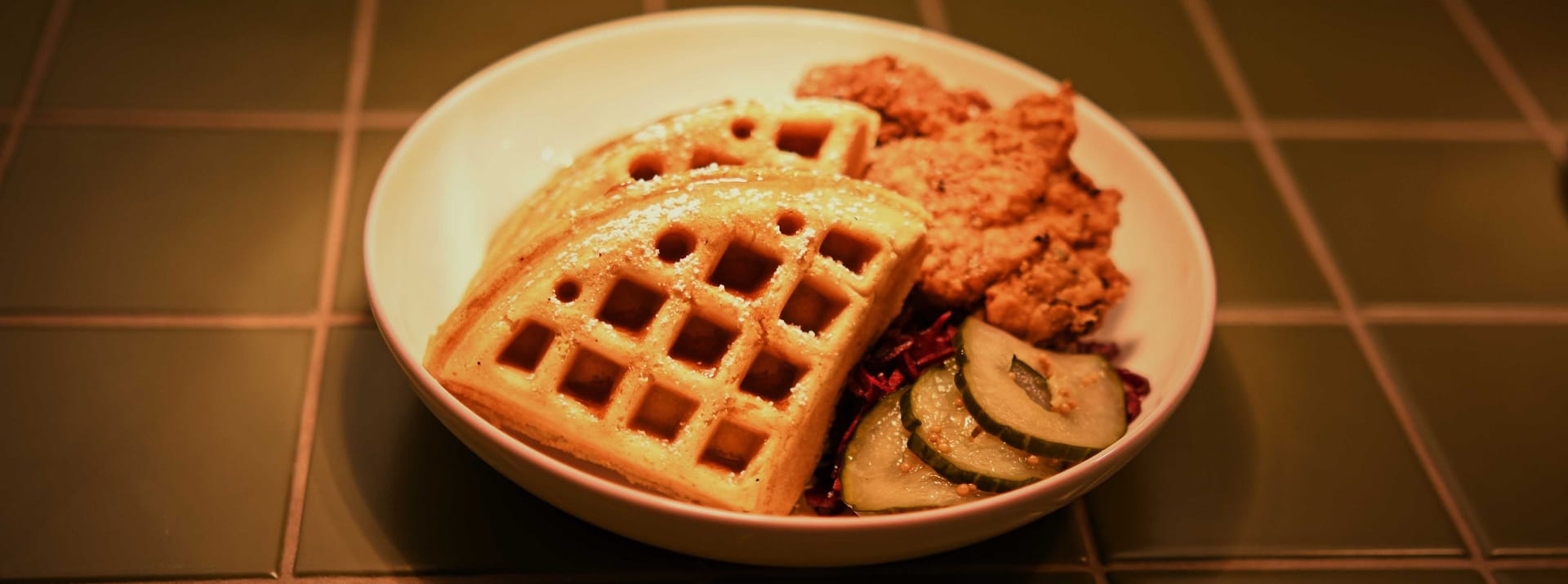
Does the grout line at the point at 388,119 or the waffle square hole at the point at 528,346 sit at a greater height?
the grout line at the point at 388,119

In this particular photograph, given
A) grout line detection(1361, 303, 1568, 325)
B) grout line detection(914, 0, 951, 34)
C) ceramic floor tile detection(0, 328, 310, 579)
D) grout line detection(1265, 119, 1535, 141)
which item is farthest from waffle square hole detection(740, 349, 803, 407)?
grout line detection(1265, 119, 1535, 141)

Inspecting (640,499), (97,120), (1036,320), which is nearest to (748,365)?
(640,499)

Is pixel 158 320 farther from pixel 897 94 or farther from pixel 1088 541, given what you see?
pixel 1088 541

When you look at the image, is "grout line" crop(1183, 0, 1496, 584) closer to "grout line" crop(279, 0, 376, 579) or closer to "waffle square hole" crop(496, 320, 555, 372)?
"waffle square hole" crop(496, 320, 555, 372)

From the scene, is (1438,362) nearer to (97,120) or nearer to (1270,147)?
(1270,147)

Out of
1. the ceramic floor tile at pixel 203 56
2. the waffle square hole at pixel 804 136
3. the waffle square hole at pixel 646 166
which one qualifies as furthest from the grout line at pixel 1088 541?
the ceramic floor tile at pixel 203 56

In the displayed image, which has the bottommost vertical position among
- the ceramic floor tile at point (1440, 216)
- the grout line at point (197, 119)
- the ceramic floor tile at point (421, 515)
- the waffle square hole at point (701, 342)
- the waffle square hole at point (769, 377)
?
the ceramic floor tile at point (421, 515)

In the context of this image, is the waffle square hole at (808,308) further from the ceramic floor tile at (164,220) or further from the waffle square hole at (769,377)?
the ceramic floor tile at (164,220)
